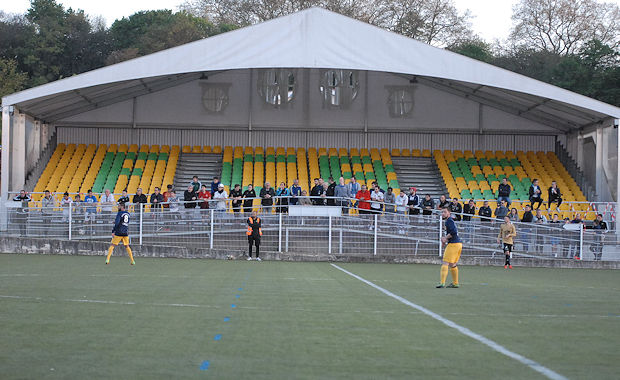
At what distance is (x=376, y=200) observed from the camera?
89.5ft

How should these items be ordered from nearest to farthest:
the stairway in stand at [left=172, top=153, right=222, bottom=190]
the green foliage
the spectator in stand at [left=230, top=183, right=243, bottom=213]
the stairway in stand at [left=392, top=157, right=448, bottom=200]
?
the spectator in stand at [left=230, top=183, right=243, bottom=213]
the stairway in stand at [left=172, top=153, right=222, bottom=190]
the stairway in stand at [left=392, top=157, right=448, bottom=200]
the green foliage

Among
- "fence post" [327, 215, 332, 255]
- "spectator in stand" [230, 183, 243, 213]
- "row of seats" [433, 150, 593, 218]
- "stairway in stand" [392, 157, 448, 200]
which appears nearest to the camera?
"fence post" [327, 215, 332, 255]

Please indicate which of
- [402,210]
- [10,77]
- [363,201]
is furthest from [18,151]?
[10,77]

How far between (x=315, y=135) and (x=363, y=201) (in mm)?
14148

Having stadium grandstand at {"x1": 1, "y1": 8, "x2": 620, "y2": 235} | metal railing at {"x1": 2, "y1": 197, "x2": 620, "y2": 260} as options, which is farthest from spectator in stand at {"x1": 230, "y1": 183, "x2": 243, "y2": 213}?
stadium grandstand at {"x1": 1, "y1": 8, "x2": 620, "y2": 235}

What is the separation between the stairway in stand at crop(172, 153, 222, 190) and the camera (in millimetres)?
37562

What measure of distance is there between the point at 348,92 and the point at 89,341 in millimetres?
33489

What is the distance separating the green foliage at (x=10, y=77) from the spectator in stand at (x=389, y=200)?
3497 centimetres

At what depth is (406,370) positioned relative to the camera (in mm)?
6621

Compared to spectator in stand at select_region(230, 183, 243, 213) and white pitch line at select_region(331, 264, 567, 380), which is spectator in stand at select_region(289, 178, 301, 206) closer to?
spectator in stand at select_region(230, 183, 243, 213)

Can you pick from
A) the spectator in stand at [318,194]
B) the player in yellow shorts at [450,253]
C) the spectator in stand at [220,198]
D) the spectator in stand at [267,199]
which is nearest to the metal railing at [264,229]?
the spectator in stand at [220,198]

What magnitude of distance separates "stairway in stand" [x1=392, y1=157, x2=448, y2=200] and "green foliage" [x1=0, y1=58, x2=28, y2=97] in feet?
97.9

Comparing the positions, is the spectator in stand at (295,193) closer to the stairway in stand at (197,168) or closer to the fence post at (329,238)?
the fence post at (329,238)

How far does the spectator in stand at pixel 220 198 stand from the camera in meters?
26.4
